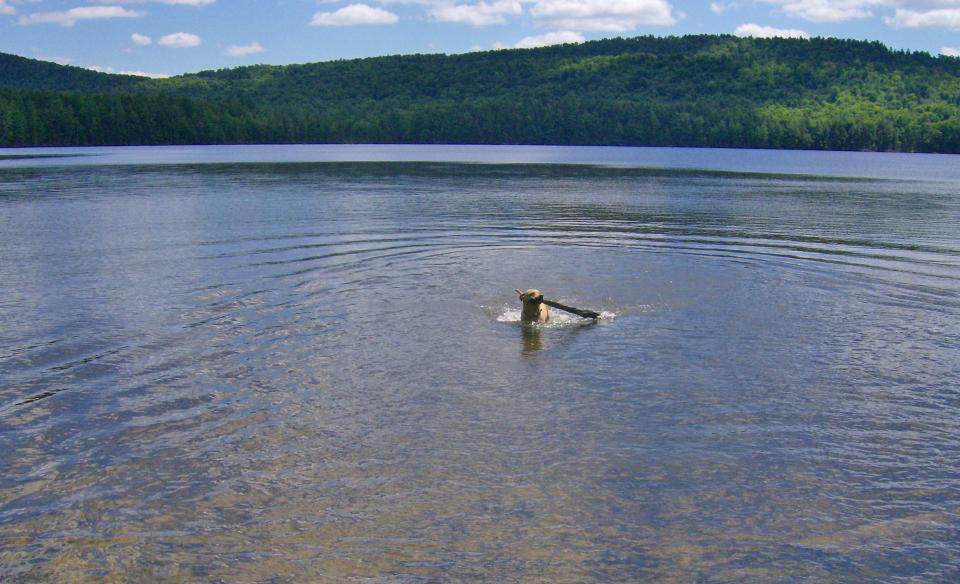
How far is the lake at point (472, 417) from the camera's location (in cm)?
998

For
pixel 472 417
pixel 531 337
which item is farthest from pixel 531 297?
pixel 472 417

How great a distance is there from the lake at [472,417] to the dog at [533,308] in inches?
22.9

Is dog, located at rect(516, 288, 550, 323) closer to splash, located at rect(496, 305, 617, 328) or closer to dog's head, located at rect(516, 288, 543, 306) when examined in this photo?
dog's head, located at rect(516, 288, 543, 306)

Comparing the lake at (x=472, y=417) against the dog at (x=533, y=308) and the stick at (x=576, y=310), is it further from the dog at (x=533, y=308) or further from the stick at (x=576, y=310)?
Result: the dog at (x=533, y=308)

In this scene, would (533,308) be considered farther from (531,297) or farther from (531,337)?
(531,337)

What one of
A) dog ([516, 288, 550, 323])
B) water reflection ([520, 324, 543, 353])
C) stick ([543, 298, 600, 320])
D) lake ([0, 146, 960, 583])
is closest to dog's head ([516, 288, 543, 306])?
dog ([516, 288, 550, 323])

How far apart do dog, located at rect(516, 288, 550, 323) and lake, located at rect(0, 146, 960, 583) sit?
581 millimetres

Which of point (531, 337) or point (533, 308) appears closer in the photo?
point (531, 337)

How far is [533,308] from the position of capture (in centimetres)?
2119

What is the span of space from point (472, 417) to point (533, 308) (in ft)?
24.0

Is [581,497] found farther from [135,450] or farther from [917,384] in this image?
[917,384]

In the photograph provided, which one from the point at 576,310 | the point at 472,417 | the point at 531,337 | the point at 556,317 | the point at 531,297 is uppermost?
the point at 531,297

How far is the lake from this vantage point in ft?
32.7

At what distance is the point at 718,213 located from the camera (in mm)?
52562
